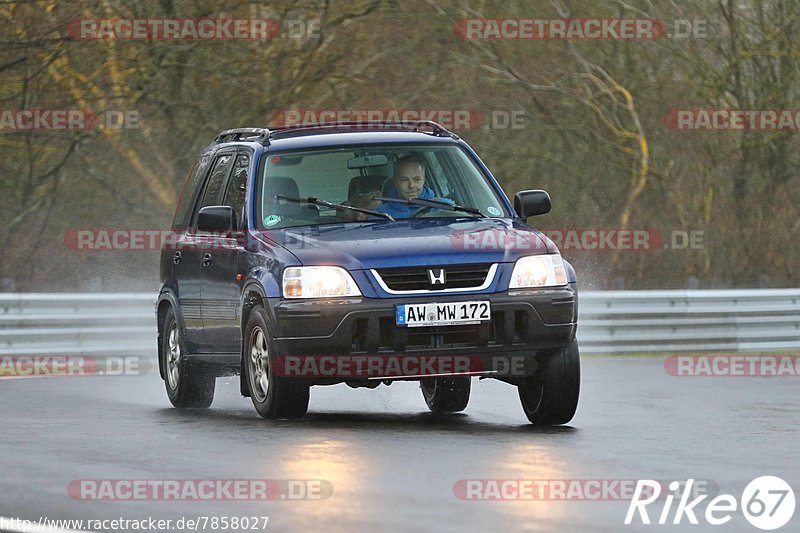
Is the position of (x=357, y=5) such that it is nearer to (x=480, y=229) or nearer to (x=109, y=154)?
(x=109, y=154)

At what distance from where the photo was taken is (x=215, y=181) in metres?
13.3

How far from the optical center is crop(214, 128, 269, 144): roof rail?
12.6 m

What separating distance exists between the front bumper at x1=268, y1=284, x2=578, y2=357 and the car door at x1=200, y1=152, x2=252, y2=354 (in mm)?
1035

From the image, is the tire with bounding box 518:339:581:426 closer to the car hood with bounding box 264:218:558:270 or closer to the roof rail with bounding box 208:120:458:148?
the car hood with bounding box 264:218:558:270

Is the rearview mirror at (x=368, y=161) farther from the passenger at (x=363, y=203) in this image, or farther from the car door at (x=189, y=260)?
the car door at (x=189, y=260)

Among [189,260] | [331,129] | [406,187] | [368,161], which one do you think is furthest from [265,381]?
[331,129]

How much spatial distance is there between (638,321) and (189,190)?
407 inches

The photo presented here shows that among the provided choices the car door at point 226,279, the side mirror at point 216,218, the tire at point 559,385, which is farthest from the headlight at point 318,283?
the tire at point 559,385

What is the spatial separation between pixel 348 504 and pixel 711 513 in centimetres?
155

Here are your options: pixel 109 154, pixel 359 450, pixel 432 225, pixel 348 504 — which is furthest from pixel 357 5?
pixel 348 504

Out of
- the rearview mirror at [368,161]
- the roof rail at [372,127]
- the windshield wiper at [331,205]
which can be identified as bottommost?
the windshield wiper at [331,205]

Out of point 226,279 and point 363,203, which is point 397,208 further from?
point 226,279

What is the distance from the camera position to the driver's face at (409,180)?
12.1m

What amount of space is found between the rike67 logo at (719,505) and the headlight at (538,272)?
2.73m
